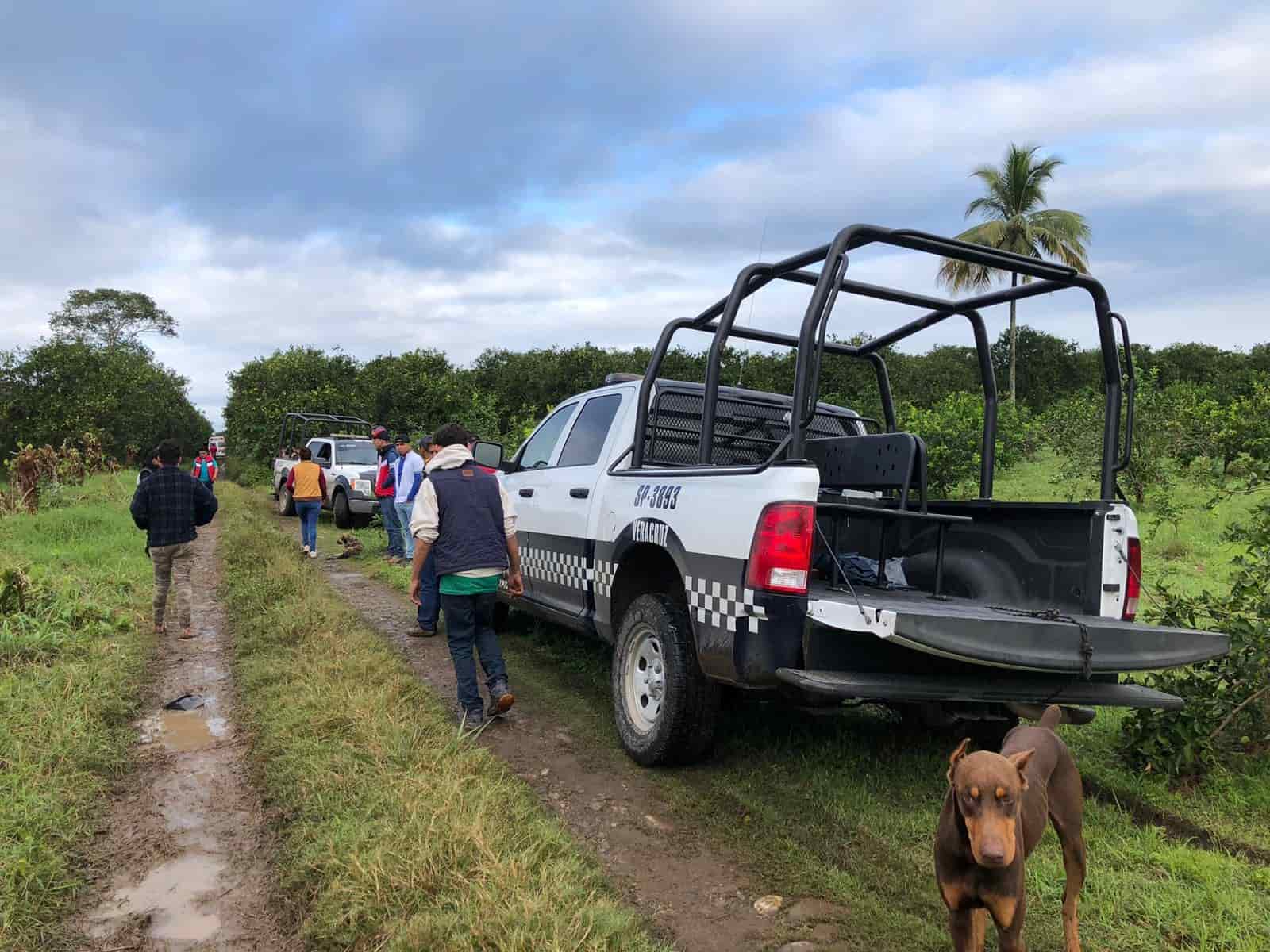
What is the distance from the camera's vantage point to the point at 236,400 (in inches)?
1291

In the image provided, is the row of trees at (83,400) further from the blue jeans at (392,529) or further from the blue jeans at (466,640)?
the blue jeans at (466,640)

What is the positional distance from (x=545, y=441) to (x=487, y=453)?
1.50ft

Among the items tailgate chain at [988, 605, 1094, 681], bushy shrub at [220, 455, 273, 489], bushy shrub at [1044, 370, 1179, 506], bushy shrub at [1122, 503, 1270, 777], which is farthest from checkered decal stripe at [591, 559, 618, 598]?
bushy shrub at [220, 455, 273, 489]

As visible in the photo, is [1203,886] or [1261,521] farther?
[1261,521]

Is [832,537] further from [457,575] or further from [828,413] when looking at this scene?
[457,575]

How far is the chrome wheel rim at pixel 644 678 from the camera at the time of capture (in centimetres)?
445

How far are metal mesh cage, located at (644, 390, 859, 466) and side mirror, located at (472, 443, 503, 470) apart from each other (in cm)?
143

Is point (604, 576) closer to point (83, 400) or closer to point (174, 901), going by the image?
point (174, 901)

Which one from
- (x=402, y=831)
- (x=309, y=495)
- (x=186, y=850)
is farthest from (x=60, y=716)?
(x=309, y=495)

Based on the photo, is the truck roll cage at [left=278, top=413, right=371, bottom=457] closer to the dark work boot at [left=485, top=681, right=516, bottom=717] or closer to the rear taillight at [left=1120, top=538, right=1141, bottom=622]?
the dark work boot at [left=485, top=681, right=516, bottom=717]

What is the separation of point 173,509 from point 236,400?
1090 inches

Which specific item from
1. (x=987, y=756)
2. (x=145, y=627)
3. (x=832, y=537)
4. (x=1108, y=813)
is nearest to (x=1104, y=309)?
(x=832, y=537)

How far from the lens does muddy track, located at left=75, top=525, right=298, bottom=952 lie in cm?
297

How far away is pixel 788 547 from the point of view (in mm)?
3521
